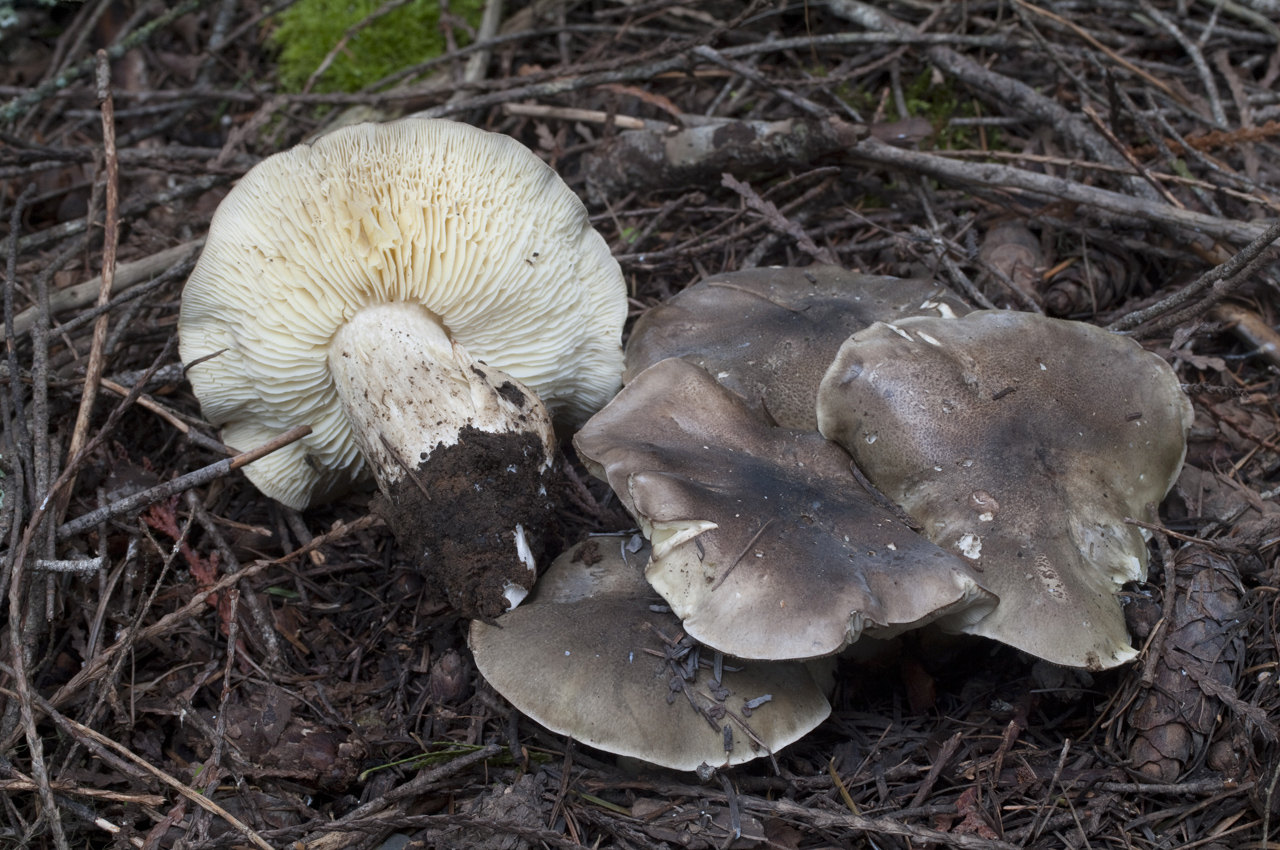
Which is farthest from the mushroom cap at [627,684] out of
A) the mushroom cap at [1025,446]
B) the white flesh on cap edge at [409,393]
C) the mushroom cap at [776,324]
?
the mushroom cap at [776,324]

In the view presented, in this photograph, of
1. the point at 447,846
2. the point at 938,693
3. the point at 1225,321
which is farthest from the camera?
the point at 1225,321

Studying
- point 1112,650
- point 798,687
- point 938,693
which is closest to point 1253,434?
point 1112,650

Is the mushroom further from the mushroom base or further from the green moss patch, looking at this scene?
the green moss patch

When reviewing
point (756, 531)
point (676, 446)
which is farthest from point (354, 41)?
point (756, 531)

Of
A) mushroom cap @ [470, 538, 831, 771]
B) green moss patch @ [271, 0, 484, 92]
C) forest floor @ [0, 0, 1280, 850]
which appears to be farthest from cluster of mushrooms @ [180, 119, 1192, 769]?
green moss patch @ [271, 0, 484, 92]

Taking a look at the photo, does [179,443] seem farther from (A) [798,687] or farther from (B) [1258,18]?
(B) [1258,18]

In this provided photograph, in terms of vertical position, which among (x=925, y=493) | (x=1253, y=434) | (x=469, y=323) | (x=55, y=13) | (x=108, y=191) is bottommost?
(x=1253, y=434)
